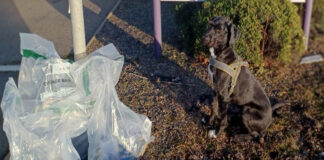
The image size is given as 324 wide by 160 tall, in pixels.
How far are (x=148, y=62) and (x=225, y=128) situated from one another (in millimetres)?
1758

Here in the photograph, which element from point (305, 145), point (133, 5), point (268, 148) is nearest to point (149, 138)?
point (268, 148)

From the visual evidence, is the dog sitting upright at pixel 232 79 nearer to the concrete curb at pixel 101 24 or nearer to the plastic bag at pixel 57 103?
the plastic bag at pixel 57 103

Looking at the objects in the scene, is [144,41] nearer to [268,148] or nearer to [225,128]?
[225,128]

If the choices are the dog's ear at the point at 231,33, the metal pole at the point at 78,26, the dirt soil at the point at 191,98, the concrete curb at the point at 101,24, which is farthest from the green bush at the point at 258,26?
the metal pole at the point at 78,26

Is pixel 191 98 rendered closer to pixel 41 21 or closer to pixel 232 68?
pixel 232 68

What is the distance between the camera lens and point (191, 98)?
17.8 feet

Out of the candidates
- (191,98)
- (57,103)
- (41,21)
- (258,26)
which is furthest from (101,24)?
(57,103)

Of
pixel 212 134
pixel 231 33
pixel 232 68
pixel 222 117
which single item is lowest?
pixel 212 134

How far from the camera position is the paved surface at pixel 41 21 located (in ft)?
22.1

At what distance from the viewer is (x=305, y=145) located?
4699mm

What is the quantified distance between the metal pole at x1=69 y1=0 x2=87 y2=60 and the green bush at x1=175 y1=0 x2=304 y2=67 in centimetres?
199

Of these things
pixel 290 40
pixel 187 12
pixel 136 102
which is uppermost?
pixel 187 12

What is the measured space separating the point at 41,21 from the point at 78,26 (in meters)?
3.56

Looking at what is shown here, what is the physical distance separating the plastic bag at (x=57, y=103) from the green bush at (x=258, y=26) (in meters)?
2.20
